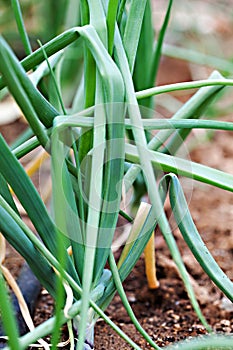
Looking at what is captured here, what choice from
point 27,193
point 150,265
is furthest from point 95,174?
point 150,265

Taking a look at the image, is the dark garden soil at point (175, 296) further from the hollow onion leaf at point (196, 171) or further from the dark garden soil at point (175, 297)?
the hollow onion leaf at point (196, 171)

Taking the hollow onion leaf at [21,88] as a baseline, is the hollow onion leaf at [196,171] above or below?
below

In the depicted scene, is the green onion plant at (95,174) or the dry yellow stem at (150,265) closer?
the green onion plant at (95,174)

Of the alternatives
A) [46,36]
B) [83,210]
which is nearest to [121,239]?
[83,210]

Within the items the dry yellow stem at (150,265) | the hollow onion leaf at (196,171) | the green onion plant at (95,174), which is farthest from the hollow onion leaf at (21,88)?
the dry yellow stem at (150,265)

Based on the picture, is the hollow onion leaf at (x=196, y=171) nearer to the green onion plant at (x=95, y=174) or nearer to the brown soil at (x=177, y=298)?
the green onion plant at (x=95, y=174)

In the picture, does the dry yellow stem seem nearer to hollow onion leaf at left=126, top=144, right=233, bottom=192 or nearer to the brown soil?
the brown soil
